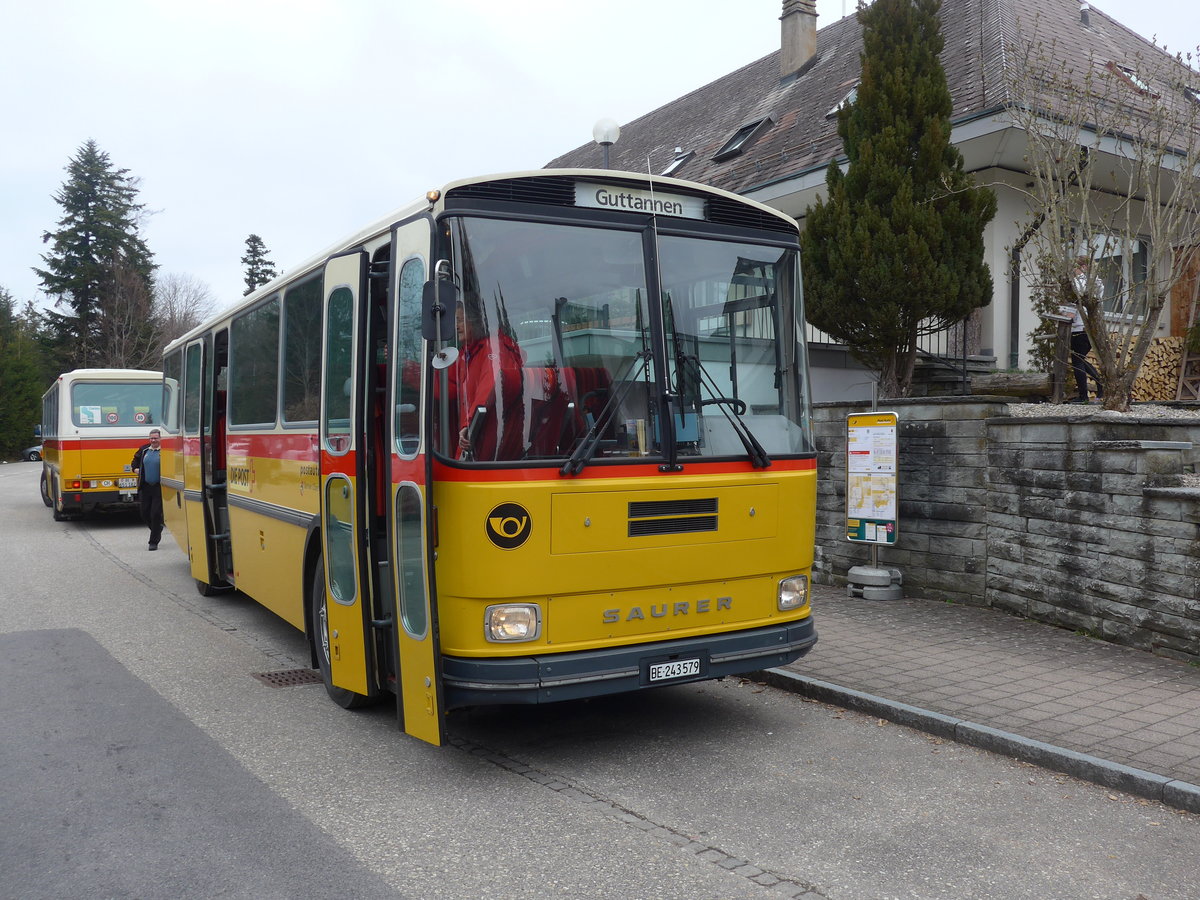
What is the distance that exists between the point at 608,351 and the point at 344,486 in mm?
1808

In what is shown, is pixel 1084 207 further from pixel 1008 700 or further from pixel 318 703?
pixel 318 703

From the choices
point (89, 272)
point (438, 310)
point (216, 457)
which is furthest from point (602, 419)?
point (89, 272)

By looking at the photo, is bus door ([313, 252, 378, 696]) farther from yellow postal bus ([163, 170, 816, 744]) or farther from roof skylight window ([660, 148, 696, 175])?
roof skylight window ([660, 148, 696, 175])

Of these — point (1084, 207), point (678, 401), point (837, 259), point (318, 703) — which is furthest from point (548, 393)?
point (837, 259)

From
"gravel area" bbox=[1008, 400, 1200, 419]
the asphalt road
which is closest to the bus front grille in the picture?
the asphalt road

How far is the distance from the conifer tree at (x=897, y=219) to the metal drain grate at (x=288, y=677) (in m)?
7.10

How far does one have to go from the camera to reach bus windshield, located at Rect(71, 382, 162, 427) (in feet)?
60.6

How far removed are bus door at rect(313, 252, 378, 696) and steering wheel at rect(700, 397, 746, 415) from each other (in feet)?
6.33

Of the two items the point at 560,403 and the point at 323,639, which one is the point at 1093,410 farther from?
the point at 323,639

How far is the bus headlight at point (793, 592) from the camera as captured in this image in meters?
5.83

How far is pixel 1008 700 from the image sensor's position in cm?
616

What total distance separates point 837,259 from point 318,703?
7.70m

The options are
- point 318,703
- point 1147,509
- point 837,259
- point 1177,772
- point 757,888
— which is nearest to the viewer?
point 757,888

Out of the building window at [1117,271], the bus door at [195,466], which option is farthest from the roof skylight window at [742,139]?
the bus door at [195,466]
